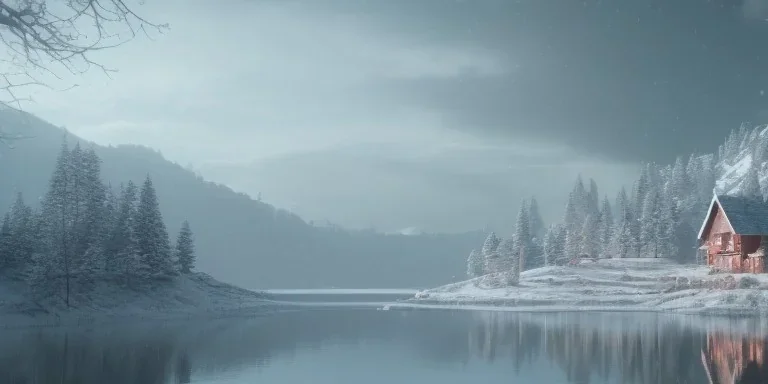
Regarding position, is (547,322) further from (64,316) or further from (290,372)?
(64,316)

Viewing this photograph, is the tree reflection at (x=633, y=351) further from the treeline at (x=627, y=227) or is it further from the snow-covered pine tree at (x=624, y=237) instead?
the snow-covered pine tree at (x=624, y=237)

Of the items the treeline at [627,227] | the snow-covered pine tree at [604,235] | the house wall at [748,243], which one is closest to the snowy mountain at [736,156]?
the treeline at [627,227]

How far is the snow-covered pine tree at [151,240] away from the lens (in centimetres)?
6694

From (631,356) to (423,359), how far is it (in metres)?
8.08

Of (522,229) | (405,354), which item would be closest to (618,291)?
(522,229)

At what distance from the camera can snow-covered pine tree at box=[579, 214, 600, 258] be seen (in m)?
95.2

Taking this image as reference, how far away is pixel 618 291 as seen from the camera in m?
64.9

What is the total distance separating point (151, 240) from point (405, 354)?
159 ft

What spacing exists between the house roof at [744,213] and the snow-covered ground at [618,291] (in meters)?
5.49

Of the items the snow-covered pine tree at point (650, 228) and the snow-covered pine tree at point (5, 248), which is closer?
the snow-covered pine tree at point (5, 248)

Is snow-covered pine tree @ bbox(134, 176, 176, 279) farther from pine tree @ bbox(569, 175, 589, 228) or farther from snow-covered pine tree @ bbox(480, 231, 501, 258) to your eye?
pine tree @ bbox(569, 175, 589, 228)

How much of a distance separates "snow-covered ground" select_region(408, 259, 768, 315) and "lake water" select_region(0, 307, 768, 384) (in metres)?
9.83

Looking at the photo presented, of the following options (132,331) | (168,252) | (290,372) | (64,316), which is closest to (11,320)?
(64,316)

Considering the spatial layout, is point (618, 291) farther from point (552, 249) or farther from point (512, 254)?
point (552, 249)
